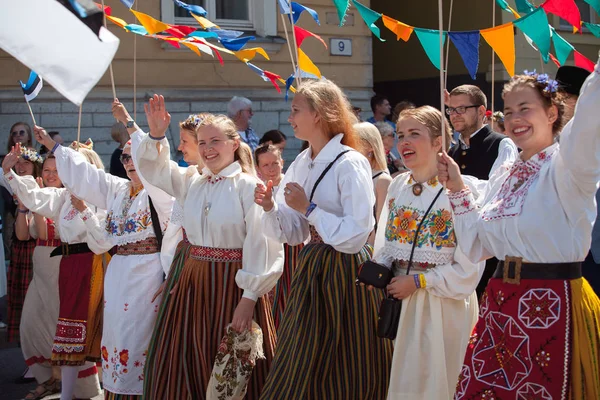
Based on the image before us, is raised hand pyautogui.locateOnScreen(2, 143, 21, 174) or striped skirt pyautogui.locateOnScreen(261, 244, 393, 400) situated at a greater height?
raised hand pyautogui.locateOnScreen(2, 143, 21, 174)

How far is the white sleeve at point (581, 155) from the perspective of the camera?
302 cm

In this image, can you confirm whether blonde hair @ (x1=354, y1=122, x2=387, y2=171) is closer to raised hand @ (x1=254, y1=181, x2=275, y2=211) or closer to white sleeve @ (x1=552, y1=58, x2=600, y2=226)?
raised hand @ (x1=254, y1=181, x2=275, y2=211)

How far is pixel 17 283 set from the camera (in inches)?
288

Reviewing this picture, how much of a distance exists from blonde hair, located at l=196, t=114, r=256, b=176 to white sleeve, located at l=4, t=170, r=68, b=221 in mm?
1815

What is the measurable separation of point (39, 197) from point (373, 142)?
2470 millimetres

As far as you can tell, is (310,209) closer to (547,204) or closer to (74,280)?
(547,204)

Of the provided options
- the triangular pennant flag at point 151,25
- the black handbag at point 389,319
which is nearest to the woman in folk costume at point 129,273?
the triangular pennant flag at point 151,25

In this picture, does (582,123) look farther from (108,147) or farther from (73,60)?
(108,147)

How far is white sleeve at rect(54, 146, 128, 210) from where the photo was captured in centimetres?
561

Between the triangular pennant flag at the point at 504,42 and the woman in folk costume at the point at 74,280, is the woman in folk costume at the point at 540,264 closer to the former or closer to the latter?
the triangular pennant flag at the point at 504,42

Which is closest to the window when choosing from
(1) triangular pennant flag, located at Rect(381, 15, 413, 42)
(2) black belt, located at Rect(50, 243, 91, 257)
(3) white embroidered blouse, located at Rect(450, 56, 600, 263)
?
(2) black belt, located at Rect(50, 243, 91, 257)

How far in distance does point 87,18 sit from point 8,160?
401 cm

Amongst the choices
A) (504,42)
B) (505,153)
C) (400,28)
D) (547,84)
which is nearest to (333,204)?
(547,84)

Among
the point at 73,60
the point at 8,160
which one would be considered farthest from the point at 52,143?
the point at 73,60
